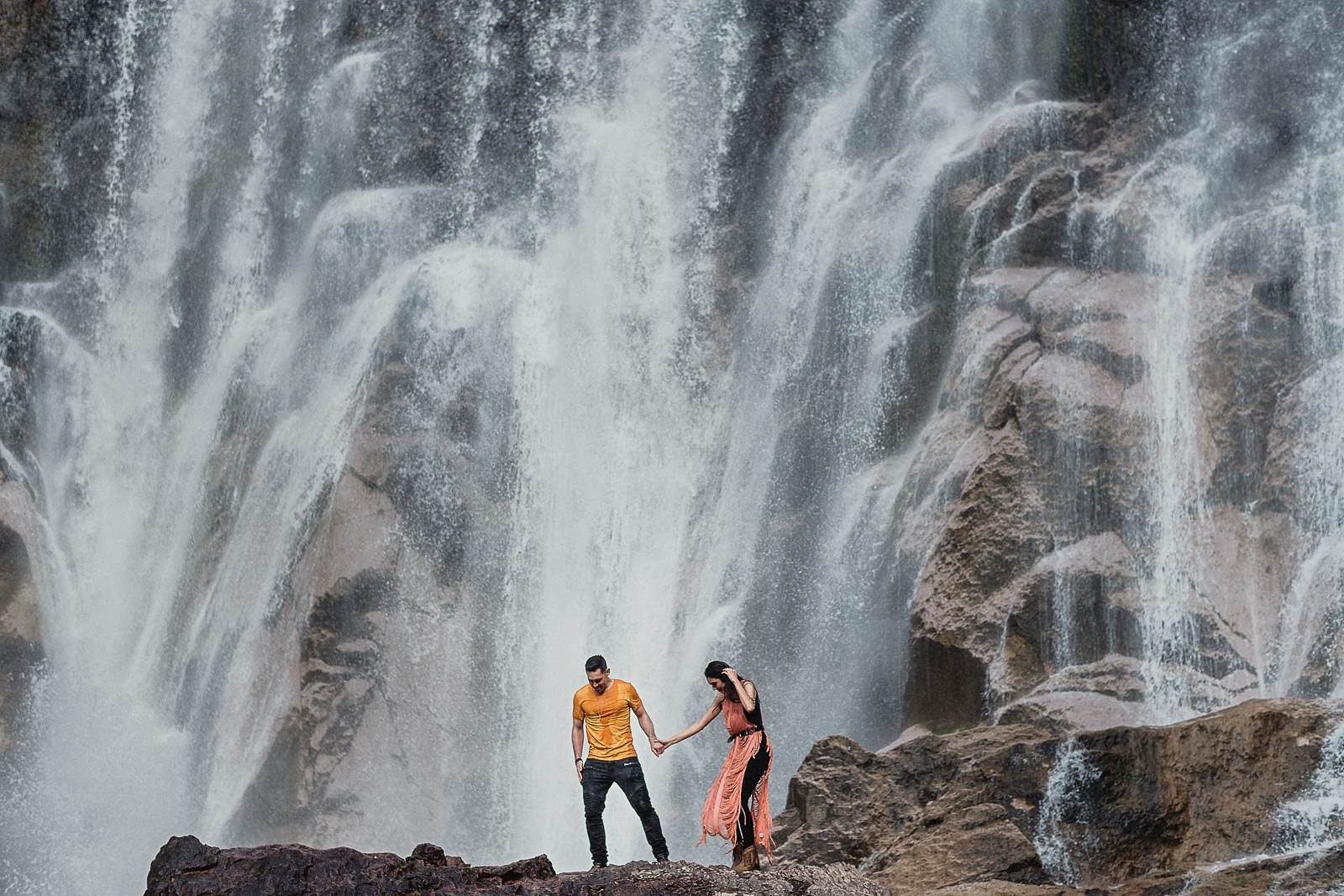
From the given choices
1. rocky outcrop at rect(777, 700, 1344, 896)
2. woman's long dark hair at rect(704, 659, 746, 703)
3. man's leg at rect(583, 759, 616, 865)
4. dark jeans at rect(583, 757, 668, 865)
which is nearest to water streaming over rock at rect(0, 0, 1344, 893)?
rocky outcrop at rect(777, 700, 1344, 896)

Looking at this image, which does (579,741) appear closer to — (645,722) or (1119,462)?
(645,722)

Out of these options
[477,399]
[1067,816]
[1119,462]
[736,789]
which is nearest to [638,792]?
A: [736,789]

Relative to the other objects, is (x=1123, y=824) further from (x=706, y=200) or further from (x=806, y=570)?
(x=706, y=200)

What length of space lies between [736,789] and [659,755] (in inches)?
22.1

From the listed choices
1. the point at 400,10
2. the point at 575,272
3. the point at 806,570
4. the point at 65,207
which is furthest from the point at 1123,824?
the point at 65,207

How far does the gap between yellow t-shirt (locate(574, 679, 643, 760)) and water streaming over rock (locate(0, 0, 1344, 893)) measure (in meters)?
3.83

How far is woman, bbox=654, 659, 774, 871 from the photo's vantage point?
9438mm

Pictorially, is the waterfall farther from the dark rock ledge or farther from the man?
the man

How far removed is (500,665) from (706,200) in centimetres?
861

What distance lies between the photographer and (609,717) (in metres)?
9.72

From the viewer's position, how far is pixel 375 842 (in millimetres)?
18281

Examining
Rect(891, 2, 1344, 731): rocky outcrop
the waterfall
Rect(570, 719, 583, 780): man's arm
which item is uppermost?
Rect(891, 2, 1344, 731): rocky outcrop

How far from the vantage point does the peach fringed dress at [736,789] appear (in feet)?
31.2

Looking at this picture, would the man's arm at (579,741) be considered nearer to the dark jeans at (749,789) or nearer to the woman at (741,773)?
the woman at (741,773)
